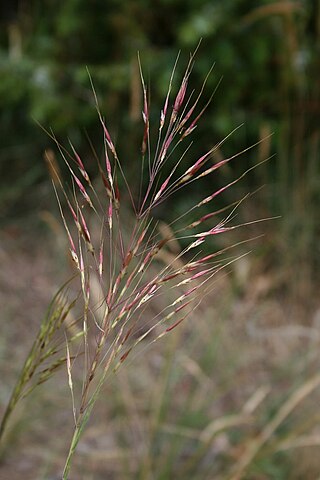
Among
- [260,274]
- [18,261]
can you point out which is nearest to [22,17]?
[18,261]

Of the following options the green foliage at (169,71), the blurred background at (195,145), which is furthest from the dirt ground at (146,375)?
the green foliage at (169,71)

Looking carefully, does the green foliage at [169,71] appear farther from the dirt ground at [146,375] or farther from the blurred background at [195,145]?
the dirt ground at [146,375]

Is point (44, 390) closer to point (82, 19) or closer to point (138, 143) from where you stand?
point (138, 143)

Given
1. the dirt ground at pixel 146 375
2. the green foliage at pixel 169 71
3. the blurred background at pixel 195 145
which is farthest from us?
the green foliage at pixel 169 71

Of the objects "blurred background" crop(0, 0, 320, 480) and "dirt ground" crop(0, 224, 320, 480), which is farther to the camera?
"blurred background" crop(0, 0, 320, 480)

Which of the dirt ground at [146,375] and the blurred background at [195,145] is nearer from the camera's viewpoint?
the dirt ground at [146,375]

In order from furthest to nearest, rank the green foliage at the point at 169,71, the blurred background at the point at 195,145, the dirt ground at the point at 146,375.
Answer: the green foliage at the point at 169,71 → the blurred background at the point at 195,145 → the dirt ground at the point at 146,375

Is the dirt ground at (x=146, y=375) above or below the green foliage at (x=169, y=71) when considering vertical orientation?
below

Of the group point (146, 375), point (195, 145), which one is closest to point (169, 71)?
point (195, 145)

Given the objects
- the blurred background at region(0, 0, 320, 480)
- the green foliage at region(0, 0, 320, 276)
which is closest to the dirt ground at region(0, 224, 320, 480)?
the blurred background at region(0, 0, 320, 480)

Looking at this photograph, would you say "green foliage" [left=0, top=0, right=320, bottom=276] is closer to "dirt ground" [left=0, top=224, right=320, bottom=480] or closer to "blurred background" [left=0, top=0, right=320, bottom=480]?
"blurred background" [left=0, top=0, right=320, bottom=480]
